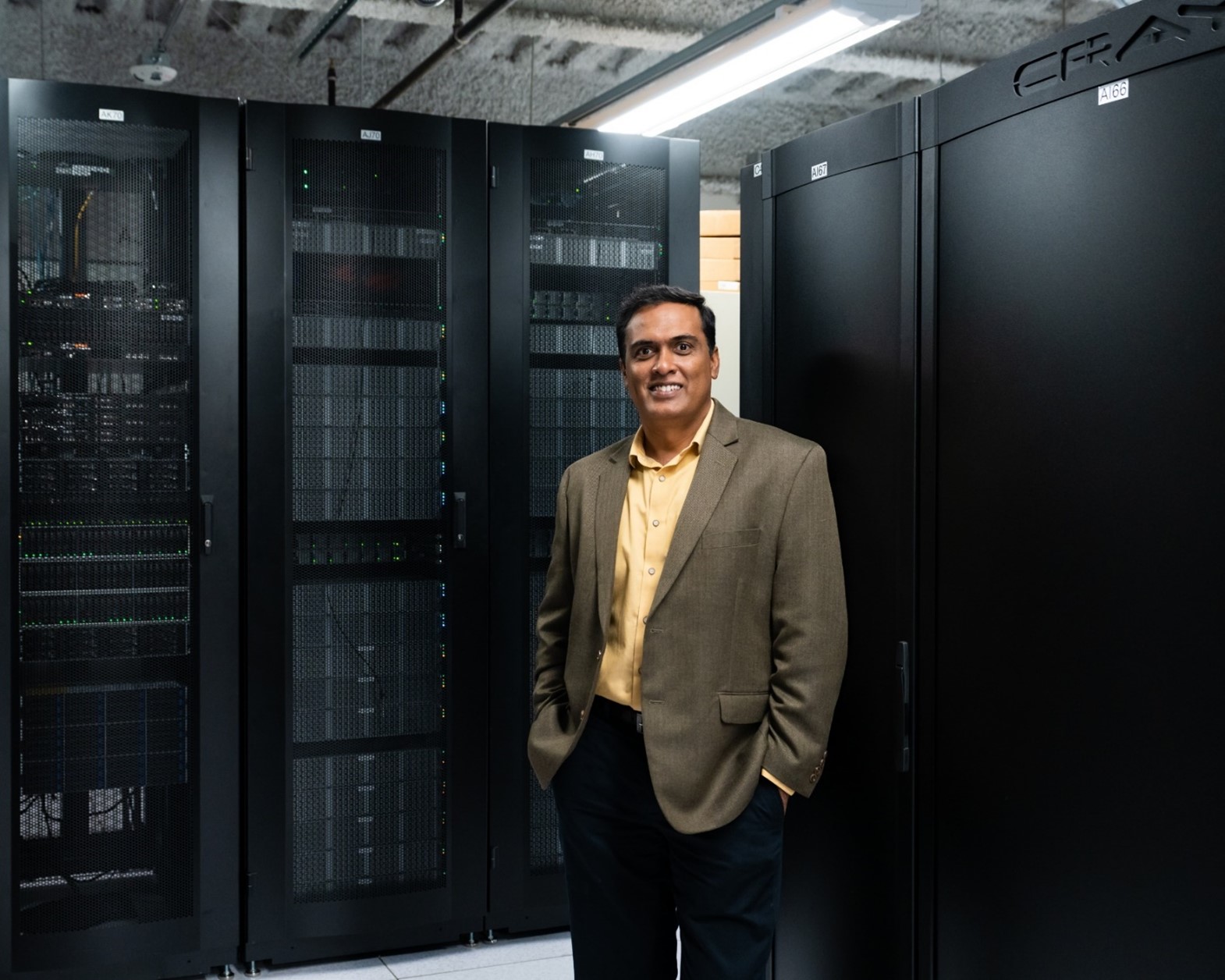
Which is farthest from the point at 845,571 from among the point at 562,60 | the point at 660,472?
the point at 562,60

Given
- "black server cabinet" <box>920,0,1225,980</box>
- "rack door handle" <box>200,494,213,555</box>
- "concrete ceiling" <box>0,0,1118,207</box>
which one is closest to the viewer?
"black server cabinet" <box>920,0,1225,980</box>

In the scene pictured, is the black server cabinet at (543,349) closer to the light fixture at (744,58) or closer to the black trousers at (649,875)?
the light fixture at (744,58)

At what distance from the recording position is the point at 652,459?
2121 millimetres

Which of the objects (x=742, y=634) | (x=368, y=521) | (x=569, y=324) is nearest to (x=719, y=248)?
(x=569, y=324)

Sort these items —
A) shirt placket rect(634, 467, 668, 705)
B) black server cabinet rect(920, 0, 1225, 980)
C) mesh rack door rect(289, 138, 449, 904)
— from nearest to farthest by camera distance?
black server cabinet rect(920, 0, 1225, 980), shirt placket rect(634, 467, 668, 705), mesh rack door rect(289, 138, 449, 904)

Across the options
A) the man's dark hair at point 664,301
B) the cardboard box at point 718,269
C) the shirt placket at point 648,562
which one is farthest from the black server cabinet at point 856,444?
the cardboard box at point 718,269

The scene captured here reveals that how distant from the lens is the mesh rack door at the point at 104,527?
2963 mm

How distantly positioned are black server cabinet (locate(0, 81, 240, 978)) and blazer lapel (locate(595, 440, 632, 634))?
4.47 ft

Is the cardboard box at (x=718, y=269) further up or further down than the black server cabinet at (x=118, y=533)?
further up

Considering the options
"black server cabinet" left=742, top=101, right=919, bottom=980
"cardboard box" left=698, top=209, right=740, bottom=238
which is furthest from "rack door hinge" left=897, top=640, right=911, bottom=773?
"cardboard box" left=698, top=209, right=740, bottom=238

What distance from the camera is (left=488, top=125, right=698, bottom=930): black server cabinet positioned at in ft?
11.0

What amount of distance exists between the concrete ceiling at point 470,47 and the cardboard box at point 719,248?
1182 mm

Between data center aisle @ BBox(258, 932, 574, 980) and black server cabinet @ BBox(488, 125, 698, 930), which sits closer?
data center aisle @ BBox(258, 932, 574, 980)

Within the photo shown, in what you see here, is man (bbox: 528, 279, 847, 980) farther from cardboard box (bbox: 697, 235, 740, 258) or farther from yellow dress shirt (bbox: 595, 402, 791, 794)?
cardboard box (bbox: 697, 235, 740, 258)
